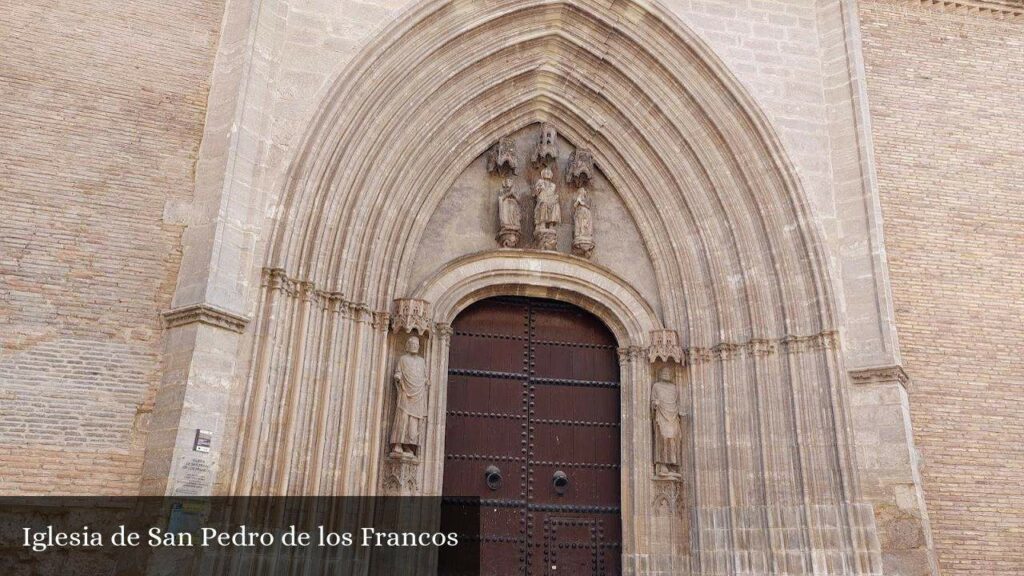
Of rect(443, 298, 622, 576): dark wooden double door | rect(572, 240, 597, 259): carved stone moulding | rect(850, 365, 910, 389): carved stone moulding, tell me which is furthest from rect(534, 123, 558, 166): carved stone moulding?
rect(850, 365, 910, 389): carved stone moulding

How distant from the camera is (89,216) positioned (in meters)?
6.81

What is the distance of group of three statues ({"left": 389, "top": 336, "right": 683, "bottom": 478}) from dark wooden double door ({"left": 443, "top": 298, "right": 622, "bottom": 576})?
1.56 feet

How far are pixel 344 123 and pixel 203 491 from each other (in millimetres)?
3248

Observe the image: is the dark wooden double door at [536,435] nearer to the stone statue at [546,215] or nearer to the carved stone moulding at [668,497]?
the carved stone moulding at [668,497]

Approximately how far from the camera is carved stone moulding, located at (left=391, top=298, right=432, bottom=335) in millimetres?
8008

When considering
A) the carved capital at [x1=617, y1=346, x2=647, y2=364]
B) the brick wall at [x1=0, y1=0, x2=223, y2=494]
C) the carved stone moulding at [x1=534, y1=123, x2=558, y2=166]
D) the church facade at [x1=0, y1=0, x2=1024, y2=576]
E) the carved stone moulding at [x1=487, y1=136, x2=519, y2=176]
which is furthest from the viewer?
the carved stone moulding at [x1=534, y1=123, x2=558, y2=166]

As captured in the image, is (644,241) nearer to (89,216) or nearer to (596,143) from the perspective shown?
(596,143)

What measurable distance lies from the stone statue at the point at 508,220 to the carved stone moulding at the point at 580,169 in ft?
2.16

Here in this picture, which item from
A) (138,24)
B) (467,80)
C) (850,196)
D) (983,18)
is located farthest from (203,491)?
(983,18)

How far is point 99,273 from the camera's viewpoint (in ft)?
21.9

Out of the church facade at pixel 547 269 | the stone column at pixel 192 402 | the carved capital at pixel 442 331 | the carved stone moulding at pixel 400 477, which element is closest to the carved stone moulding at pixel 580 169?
the church facade at pixel 547 269

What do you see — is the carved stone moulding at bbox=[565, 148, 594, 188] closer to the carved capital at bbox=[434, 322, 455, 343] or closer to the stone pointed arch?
the stone pointed arch

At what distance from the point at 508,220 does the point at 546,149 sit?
889 mm
